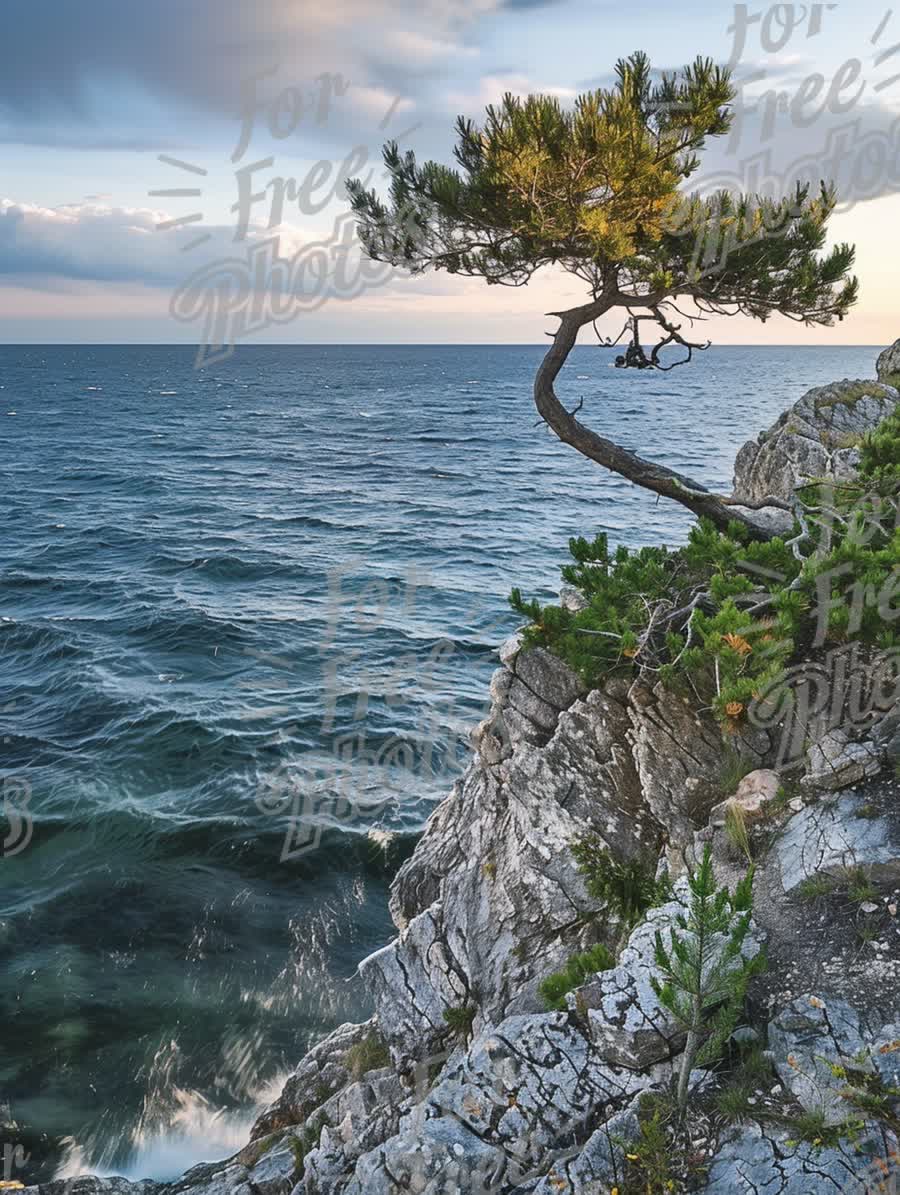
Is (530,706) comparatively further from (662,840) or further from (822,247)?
(822,247)

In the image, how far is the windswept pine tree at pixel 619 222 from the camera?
9.37 m

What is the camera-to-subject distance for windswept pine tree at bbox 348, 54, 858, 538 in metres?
9.37

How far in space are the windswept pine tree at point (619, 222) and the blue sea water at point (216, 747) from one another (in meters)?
11.3

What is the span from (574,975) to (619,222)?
8.21 meters

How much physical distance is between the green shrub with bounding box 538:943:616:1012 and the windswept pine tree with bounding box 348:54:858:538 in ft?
23.1

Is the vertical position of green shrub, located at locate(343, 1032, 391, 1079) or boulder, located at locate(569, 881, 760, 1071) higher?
boulder, located at locate(569, 881, 760, 1071)

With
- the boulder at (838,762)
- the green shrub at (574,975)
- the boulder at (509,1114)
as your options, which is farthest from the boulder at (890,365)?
the boulder at (509,1114)

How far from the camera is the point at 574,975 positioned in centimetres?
693

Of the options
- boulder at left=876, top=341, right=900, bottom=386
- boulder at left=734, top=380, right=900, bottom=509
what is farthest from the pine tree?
boulder at left=876, top=341, right=900, bottom=386

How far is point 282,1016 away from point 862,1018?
11190mm

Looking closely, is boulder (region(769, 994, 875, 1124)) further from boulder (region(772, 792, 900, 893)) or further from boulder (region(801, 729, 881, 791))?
boulder (region(801, 729, 881, 791))

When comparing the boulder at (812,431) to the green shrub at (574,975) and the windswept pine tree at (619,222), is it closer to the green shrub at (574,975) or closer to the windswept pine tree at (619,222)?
the windswept pine tree at (619,222)

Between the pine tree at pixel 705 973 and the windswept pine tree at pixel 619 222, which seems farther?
the windswept pine tree at pixel 619 222

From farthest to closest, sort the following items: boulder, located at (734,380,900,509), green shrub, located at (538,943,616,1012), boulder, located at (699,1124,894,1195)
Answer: boulder, located at (734,380,900,509) → green shrub, located at (538,943,616,1012) → boulder, located at (699,1124,894,1195)
